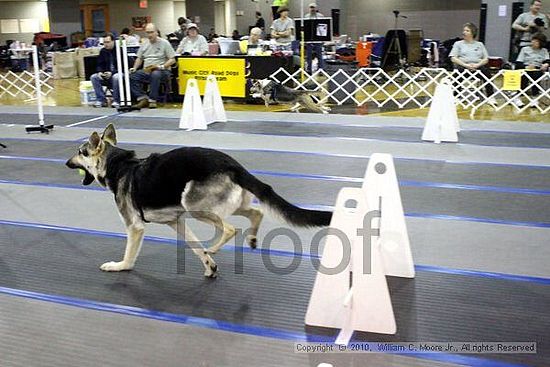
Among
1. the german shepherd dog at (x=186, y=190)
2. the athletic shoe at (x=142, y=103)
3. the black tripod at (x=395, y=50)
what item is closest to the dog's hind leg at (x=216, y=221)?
the german shepherd dog at (x=186, y=190)

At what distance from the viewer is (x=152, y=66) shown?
441 inches

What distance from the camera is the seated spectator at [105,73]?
11234mm

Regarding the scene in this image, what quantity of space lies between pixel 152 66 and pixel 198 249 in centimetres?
844

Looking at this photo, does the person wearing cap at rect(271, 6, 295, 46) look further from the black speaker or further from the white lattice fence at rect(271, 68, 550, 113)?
the black speaker

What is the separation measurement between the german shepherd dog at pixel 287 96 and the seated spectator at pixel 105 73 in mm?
2900

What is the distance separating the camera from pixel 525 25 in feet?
39.8

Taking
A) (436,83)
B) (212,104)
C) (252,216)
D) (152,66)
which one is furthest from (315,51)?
(252,216)

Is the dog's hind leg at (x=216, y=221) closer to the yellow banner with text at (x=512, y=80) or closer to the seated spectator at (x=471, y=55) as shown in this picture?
the yellow banner with text at (x=512, y=80)

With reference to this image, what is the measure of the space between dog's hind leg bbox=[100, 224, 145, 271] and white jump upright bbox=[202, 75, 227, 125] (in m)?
5.52

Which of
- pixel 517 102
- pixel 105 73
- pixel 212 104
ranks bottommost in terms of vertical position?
pixel 517 102

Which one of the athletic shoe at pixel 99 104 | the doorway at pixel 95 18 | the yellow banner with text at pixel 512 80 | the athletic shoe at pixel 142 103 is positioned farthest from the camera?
the doorway at pixel 95 18

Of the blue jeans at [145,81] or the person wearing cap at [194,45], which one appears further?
the person wearing cap at [194,45]

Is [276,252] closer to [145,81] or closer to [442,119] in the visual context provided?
[442,119]

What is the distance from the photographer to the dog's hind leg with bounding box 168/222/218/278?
3.44 m
